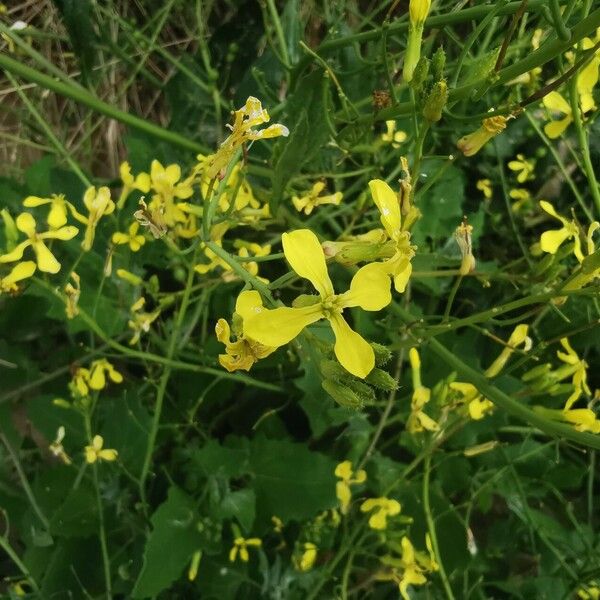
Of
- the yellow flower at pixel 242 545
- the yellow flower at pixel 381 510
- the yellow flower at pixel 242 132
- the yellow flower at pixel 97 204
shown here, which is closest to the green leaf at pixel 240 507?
the yellow flower at pixel 242 545

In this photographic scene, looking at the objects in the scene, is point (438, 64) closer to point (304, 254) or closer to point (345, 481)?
point (304, 254)

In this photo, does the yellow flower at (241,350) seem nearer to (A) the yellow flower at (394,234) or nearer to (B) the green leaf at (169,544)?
(A) the yellow flower at (394,234)

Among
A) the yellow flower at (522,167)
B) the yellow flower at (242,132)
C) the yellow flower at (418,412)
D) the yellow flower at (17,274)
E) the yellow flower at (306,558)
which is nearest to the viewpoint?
the yellow flower at (242,132)

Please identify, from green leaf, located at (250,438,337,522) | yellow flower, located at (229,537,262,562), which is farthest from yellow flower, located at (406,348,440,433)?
yellow flower, located at (229,537,262,562)

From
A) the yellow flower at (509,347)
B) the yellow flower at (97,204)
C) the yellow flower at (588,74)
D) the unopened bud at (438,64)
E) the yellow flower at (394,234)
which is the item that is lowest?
the yellow flower at (509,347)

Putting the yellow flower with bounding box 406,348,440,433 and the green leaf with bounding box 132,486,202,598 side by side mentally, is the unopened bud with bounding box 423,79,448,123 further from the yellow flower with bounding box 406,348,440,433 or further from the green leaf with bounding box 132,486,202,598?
the green leaf with bounding box 132,486,202,598

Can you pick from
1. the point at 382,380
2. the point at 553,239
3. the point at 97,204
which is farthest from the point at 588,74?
A: the point at 97,204
